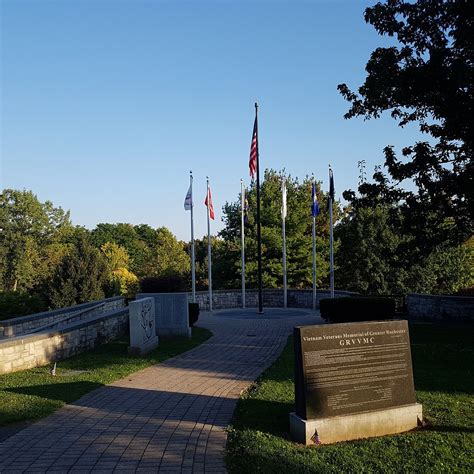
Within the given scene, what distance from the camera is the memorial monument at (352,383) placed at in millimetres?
5711

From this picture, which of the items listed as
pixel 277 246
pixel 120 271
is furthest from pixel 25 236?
pixel 277 246

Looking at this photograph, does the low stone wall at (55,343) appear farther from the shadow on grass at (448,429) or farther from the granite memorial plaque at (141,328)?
the shadow on grass at (448,429)

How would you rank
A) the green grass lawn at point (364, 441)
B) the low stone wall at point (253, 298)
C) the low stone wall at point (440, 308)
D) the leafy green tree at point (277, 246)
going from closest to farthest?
the green grass lawn at point (364, 441)
the low stone wall at point (440, 308)
the low stone wall at point (253, 298)
the leafy green tree at point (277, 246)

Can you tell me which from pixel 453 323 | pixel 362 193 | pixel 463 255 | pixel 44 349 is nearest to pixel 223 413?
pixel 44 349

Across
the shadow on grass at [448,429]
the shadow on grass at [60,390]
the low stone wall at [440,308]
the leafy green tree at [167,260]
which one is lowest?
the shadow on grass at [448,429]

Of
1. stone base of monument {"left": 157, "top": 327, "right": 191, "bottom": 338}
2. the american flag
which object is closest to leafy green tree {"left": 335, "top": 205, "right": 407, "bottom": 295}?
the american flag

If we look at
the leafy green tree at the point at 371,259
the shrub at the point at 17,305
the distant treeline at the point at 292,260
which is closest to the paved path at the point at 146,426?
the shrub at the point at 17,305

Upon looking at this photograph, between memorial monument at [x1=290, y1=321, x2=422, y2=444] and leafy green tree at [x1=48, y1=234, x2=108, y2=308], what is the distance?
2176 cm

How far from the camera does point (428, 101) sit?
42.8 feet

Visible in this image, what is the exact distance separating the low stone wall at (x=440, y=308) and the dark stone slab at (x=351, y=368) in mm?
13433

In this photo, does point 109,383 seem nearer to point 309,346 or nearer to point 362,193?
point 309,346

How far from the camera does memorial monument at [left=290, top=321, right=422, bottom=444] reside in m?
5.71

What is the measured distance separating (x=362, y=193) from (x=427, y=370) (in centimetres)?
698

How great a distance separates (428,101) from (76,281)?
19.2 m
